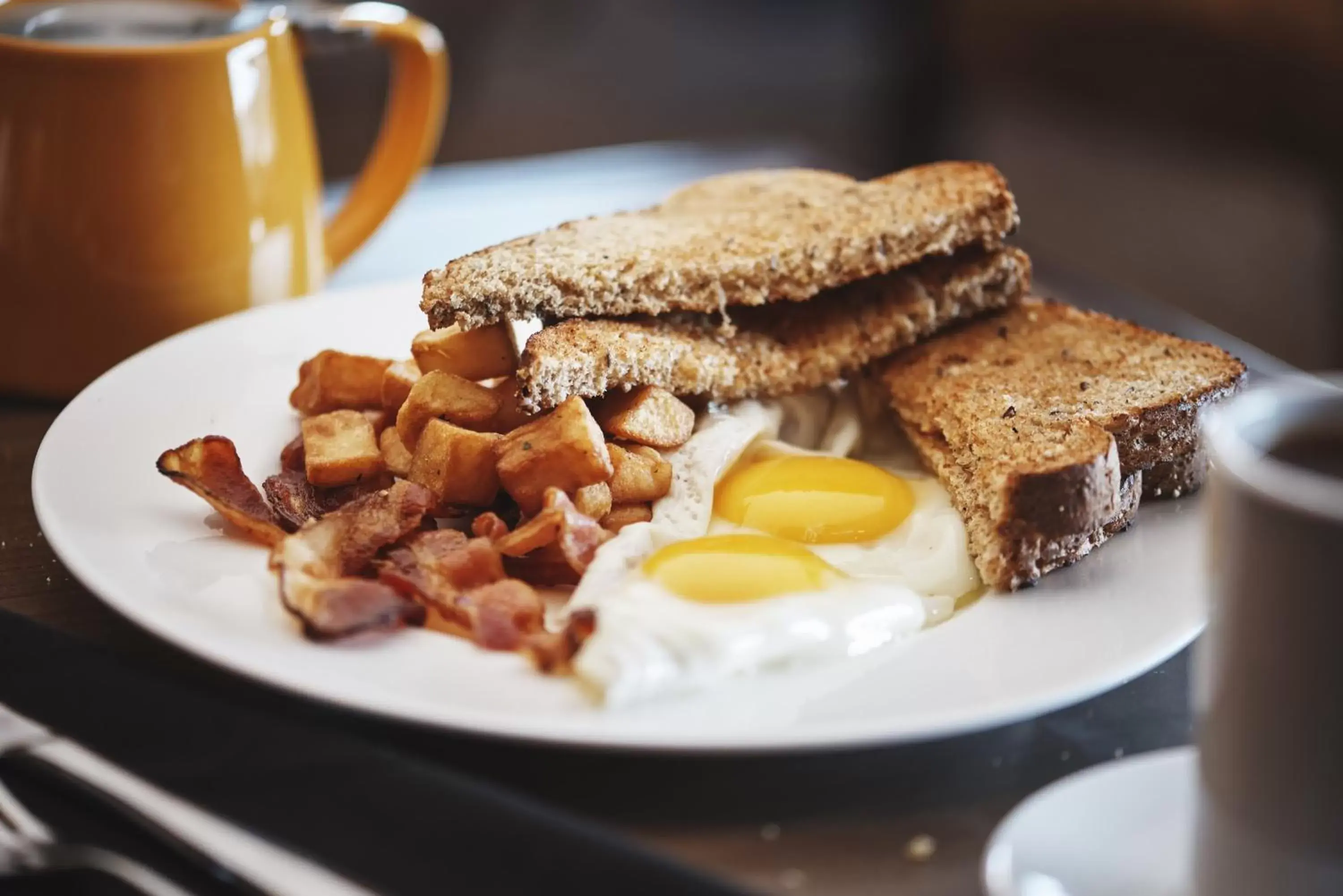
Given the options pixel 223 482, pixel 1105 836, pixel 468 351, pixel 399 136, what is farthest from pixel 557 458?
pixel 399 136

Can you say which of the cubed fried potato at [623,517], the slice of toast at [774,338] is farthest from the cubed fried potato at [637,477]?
the slice of toast at [774,338]

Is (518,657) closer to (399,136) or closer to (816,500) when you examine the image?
(816,500)

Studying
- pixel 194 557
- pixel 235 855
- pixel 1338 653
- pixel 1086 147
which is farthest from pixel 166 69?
pixel 1086 147

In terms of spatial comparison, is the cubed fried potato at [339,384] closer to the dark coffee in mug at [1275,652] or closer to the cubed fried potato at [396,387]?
the cubed fried potato at [396,387]

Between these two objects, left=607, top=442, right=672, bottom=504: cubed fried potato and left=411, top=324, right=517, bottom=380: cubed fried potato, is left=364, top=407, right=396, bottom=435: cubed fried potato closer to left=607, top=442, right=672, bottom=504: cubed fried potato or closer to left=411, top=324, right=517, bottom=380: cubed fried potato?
left=411, top=324, right=517, bottom=380: cubed fried potato

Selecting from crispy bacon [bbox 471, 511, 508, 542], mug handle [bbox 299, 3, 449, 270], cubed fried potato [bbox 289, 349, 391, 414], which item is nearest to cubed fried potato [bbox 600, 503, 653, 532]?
crispy bacon [bbox 471, 511, 508, 542]

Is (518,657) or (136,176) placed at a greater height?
(136,176)
